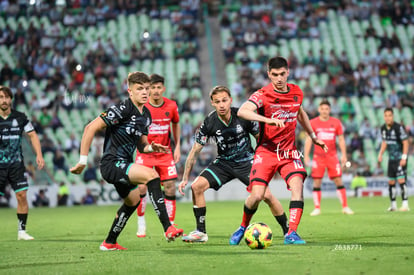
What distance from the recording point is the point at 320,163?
57.4ft

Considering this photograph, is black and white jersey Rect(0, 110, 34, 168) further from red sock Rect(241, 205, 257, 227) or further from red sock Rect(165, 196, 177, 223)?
red sock Rect(241, 205, 257, 227)

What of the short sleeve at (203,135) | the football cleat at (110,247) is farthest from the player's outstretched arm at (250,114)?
the football cleat at (110,247)

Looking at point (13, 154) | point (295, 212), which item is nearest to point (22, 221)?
point (13, 154)

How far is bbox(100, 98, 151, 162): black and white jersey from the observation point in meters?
8.84

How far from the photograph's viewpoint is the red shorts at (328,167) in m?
17.3

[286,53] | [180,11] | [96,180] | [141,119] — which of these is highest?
[180,11]

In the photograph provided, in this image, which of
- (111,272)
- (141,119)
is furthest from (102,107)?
(111,272)

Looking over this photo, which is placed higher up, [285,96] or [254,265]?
[285,96]

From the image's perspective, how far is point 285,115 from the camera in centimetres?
913

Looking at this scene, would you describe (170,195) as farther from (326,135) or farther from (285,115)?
(326,135)

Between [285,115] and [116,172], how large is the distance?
235 cm

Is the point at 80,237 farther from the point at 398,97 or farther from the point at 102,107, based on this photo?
the point at 398,97

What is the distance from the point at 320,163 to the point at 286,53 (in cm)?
1691

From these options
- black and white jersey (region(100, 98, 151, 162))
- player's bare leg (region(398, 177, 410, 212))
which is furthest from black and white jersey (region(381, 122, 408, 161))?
black and white jersey (region(100, 98, 151, 162))
